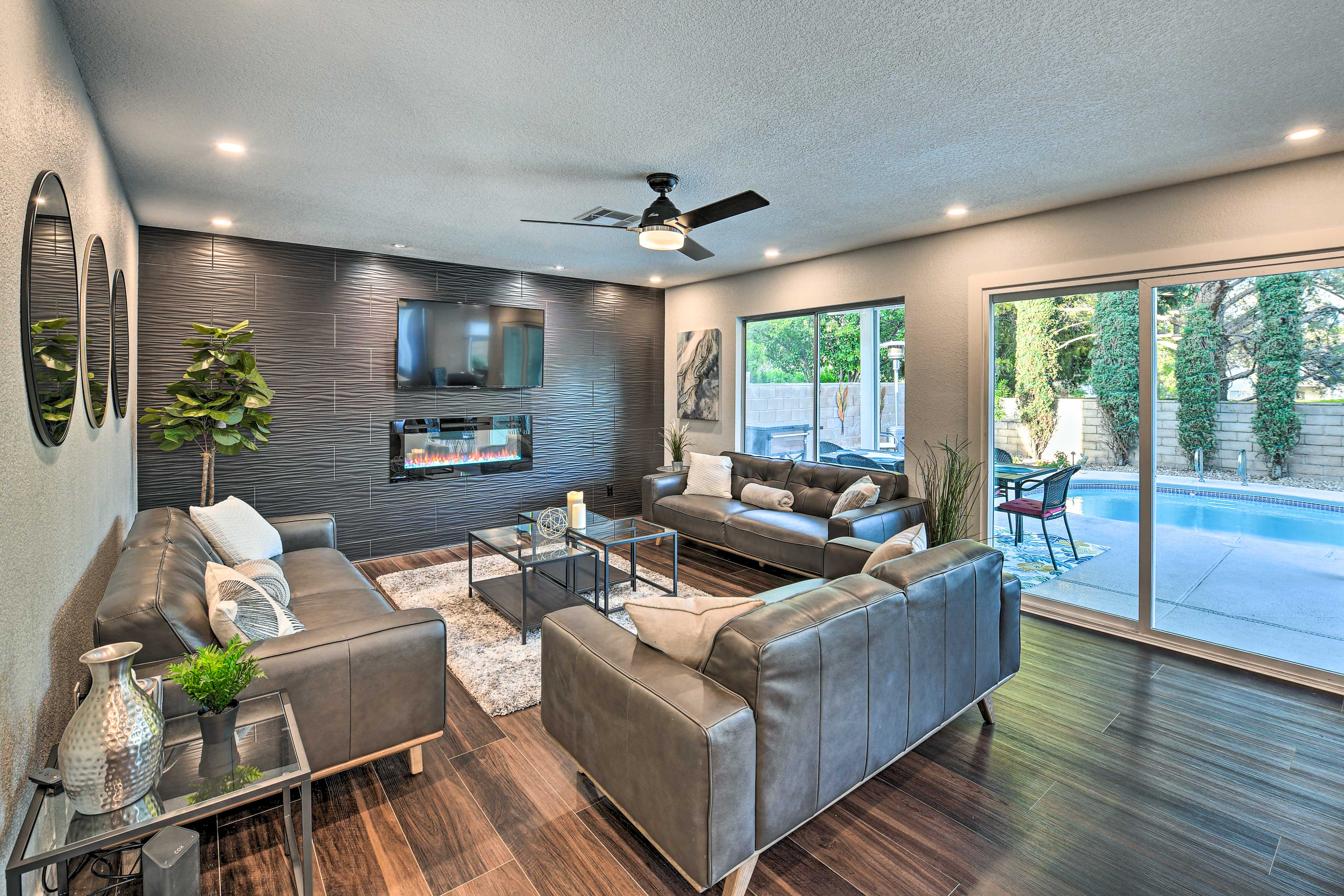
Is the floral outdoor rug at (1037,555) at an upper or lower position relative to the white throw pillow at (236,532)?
lower

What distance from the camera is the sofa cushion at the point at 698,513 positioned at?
5.40 metres

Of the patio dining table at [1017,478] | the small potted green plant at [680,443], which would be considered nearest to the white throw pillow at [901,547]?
the patio dining table at [1017,478]

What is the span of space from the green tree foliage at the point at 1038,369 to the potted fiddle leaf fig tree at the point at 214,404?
519cm

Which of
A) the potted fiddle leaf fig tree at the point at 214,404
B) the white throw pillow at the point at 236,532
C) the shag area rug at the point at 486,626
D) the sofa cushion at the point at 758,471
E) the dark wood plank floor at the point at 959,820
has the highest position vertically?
the potted fiddle leaf fig tree at the point at 214,404

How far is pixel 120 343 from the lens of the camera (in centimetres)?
322

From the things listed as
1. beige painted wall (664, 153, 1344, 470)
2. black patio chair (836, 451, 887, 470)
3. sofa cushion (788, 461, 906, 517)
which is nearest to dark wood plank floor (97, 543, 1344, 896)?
sofa cushion (788, 461, 906, 517)

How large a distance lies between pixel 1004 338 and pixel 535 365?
4232 millimetres

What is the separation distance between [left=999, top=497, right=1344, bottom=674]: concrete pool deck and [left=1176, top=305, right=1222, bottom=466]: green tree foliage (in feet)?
0.79

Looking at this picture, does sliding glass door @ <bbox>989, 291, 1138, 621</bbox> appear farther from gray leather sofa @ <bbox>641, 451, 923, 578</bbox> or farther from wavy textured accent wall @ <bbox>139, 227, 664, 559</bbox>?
wavy textured accent wall @ <bbox>139, 227, 664, 559</bbox>

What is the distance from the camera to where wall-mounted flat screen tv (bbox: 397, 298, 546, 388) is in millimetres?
5645

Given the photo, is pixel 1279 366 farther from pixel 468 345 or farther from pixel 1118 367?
pixel 468 345

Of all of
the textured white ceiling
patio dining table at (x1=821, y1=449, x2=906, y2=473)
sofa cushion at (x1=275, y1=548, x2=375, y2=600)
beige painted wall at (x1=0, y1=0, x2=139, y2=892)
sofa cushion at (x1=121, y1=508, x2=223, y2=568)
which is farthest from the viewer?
patio dining table at (x1=821, y1=449, x2=906, y2=473)

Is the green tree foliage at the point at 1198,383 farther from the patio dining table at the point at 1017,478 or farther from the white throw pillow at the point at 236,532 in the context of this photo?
the white throw pillow at the point at 236,532

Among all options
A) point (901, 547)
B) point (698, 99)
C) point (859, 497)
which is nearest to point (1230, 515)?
point (859, 497)
